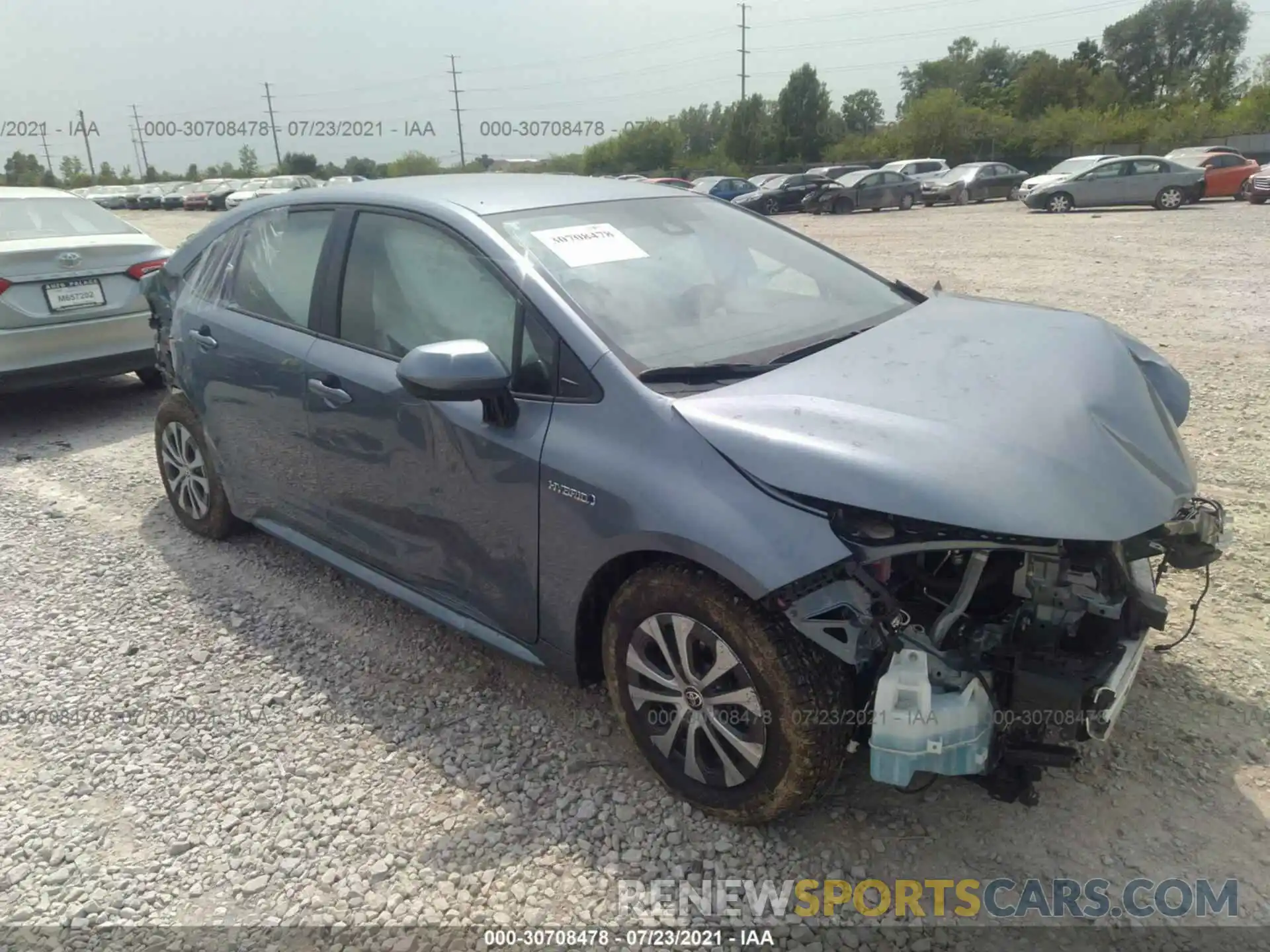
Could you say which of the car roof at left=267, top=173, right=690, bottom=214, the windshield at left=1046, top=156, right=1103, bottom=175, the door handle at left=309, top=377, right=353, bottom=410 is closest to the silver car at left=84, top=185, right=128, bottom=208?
the windshield at left=1046, top=156, right=1103, bottom=175

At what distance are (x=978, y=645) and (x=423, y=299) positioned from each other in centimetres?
210

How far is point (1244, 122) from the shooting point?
146ft

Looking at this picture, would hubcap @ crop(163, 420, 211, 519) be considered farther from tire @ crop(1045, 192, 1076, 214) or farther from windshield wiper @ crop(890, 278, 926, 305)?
tire @ crop(1045, 192, 1076, 214)

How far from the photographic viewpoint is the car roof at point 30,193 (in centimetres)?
685

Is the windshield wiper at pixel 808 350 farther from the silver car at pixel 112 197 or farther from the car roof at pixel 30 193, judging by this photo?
the silver car at pixel 112 197

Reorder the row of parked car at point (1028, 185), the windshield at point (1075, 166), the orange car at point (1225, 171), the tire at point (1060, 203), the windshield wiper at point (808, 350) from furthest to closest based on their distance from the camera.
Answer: the orange car at point (1225, 171), the windshield at point (1075, 166), the tire at point (1060, 203), the row of parked car at point (1028, 185), the windshield wiper at point (808, 350)

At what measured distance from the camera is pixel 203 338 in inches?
159

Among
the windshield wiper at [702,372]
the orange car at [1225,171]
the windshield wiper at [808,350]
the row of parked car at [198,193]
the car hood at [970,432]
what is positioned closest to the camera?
the car hood at [970,432]

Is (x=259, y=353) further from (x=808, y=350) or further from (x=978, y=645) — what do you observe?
(x=978, y=645)

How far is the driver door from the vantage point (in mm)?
2738

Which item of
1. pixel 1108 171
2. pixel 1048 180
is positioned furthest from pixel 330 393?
pixel 1048 180

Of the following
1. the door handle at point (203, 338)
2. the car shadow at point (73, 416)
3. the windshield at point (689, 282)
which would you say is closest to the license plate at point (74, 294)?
the car shadow at point (73, 416)

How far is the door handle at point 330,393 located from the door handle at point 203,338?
35.9 inches

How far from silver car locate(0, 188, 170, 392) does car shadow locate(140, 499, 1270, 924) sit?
3770 millimetres
